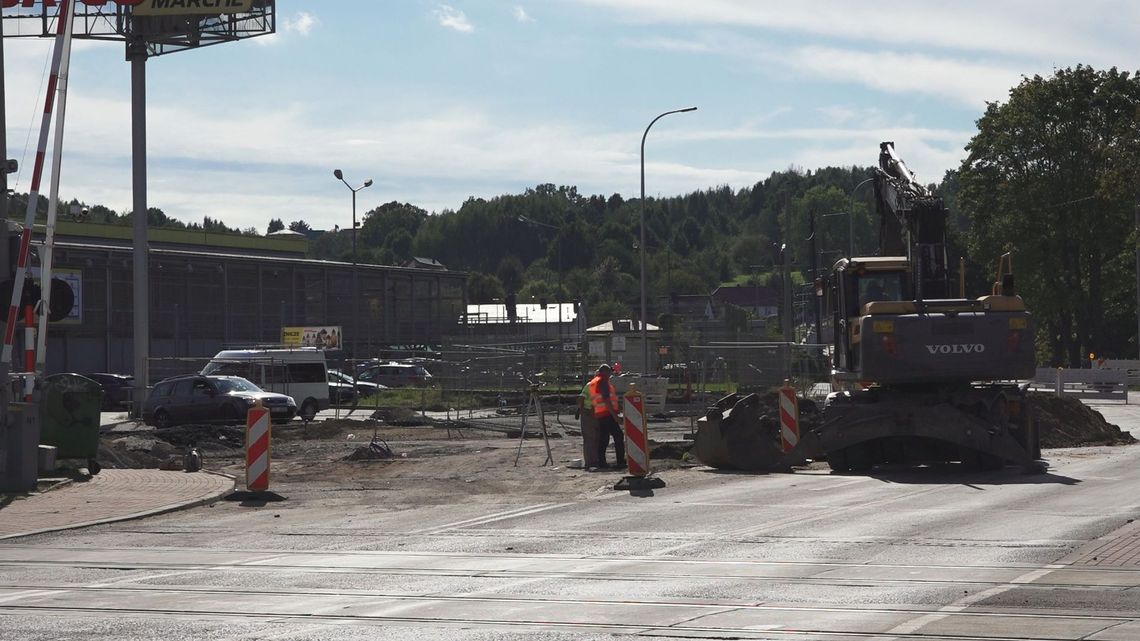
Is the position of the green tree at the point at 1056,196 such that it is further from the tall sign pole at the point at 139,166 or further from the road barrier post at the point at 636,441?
the road barrier post at the point at 636,441

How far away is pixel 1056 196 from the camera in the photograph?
229ft

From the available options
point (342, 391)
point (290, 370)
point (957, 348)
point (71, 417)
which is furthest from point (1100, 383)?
point (71, 417)

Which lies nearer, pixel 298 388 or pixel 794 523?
pixel 794 523

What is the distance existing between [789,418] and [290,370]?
2381 centimetres

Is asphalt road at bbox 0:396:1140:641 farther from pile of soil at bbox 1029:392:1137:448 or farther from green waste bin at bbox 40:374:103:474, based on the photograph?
pile of soil at bbox 1029:392:1137:448

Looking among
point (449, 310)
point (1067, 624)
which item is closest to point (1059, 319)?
point (449, 310)

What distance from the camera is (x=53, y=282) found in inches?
728

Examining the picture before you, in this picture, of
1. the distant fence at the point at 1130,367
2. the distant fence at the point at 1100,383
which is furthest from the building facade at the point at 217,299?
the distant fence at the point at 1130,367

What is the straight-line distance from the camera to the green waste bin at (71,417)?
67.5ft

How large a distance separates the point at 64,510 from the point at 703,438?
9105 millimetres

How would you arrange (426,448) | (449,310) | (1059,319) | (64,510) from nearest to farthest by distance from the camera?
1. (64,510)
2. (426,448)
3. (1059,319)
4. (449,310)

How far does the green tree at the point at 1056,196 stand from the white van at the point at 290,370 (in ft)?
128

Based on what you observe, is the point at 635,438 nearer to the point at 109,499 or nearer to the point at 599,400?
the point at 599,400

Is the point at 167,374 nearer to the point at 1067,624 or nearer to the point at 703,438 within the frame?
the point at 703,438
